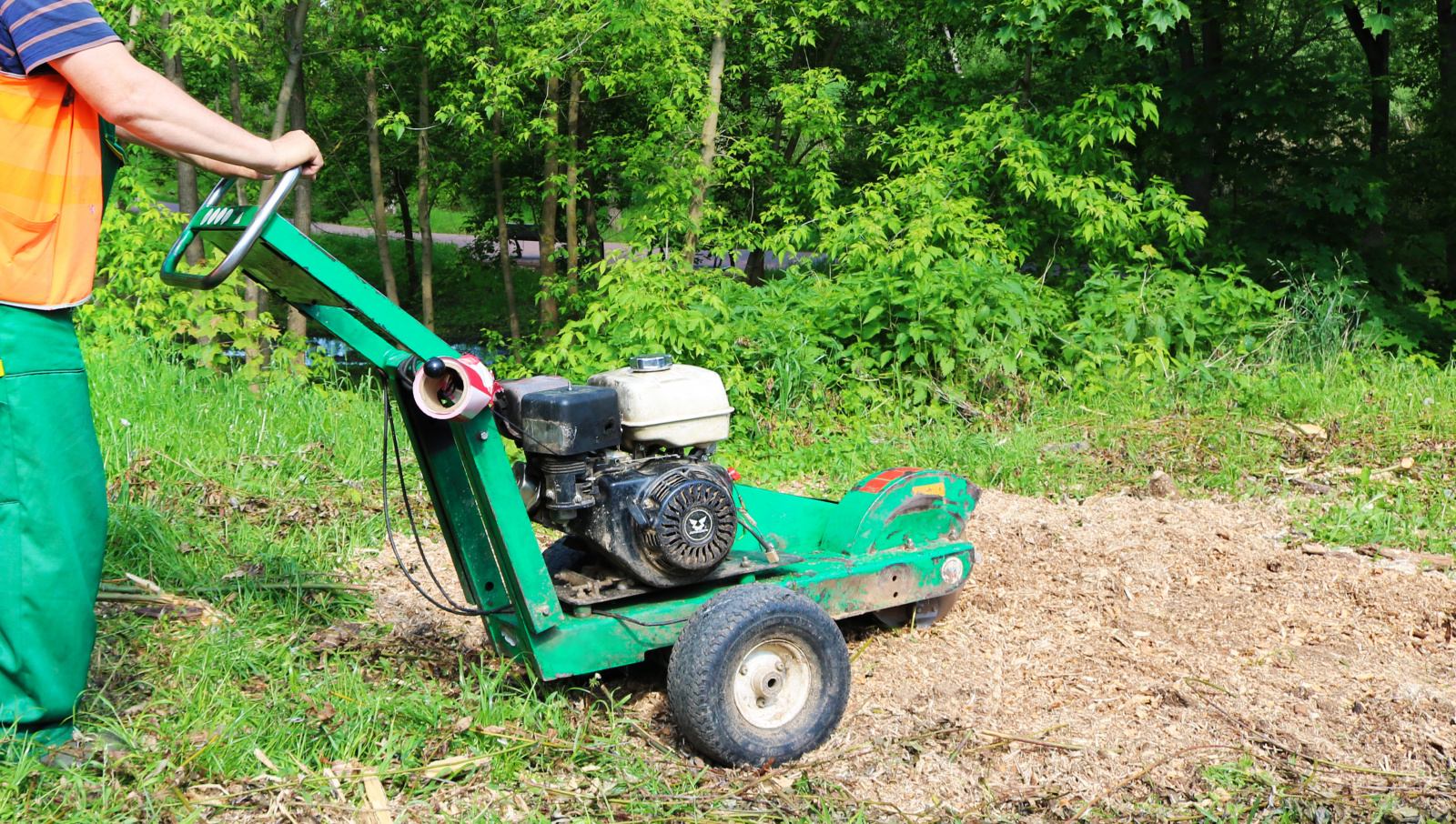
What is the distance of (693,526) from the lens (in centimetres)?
312

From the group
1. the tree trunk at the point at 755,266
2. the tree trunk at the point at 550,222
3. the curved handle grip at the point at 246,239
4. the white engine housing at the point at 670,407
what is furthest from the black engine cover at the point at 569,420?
the tree trunk at the point at 755,266

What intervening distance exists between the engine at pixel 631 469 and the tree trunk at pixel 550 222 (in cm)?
787

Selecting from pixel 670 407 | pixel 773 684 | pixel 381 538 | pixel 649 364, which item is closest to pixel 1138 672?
pixel 773 684

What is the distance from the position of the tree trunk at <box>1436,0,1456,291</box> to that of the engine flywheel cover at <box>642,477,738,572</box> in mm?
9726

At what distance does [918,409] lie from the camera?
669 centimetres

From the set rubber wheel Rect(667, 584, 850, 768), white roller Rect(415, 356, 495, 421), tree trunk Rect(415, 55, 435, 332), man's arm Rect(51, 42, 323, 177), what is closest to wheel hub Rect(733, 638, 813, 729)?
rubber wheel Rect(667, 584, 850, 768)

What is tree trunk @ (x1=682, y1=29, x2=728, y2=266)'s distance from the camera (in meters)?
11.0

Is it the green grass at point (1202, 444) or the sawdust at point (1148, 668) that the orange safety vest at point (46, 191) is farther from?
the green grass at point (1202, 444)

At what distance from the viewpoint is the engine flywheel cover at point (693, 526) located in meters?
3.08

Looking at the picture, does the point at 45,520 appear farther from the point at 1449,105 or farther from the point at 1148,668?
the point at 1449,105

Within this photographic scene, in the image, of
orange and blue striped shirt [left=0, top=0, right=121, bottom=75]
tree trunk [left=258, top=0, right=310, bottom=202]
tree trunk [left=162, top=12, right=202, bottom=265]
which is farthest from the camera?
tree trunk [left=258, top=0, right=310, bottom=202]

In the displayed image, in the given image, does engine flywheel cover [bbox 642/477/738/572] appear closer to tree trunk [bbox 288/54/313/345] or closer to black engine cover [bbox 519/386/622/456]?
black engine cover [bbox 519/386/622/456]

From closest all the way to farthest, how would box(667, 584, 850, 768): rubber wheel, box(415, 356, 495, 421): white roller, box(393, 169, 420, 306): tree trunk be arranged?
box(415, 356, 495, 421): white roller → box(667, 584, 850, 768): rubber wheel → box(393, 169, 420, 306): tree trunk

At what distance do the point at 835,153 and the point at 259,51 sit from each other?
6966 millimetres
